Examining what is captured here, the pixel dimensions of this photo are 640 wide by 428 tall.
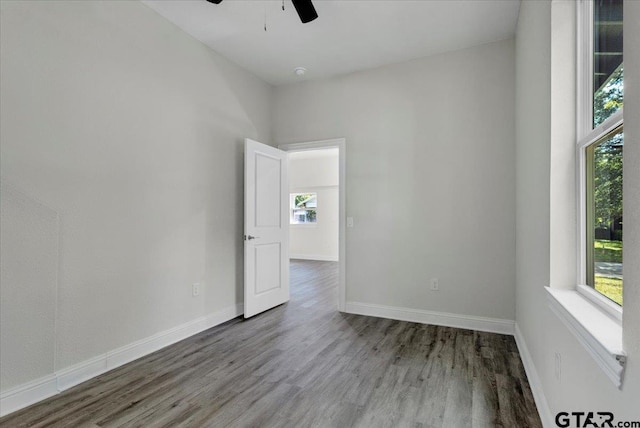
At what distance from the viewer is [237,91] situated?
3.78 meters

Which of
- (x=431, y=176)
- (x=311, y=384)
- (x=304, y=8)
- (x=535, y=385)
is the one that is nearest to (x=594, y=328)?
(x=535, y=385)

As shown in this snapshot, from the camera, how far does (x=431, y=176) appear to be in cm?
351

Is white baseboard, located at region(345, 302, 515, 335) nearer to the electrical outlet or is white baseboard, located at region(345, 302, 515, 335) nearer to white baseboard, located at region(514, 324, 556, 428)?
white baseboard, located at region(514, 324, 556, 428)

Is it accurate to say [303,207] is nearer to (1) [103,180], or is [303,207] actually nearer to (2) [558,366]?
(1) [103,180]

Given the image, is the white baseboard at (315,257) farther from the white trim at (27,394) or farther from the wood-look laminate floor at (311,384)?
the white trim at (27,394)

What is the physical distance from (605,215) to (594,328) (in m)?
0.51

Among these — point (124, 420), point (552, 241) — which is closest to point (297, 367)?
point (124, 420)

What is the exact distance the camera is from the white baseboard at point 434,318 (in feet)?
10.5

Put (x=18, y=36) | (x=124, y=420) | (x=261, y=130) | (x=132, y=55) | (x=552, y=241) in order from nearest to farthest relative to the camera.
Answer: (x=552, y=241)
(x=124, y=420)
(x=18, y=36)
(x=132, y=55)
(x=261, y=130)

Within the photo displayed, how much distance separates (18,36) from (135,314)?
203 centimetres

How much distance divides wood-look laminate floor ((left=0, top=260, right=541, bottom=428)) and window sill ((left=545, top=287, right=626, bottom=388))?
80cm

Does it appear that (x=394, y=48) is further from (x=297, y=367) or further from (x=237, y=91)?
(x=297, y=367)

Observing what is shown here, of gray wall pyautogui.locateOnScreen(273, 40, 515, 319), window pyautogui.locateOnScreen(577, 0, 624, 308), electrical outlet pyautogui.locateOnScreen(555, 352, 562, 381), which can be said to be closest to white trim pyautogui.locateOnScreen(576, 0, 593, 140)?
window pyautogui.locateOnScreen(577, 0, 624, 308)

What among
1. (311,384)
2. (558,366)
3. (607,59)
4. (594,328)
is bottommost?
(311,384)
